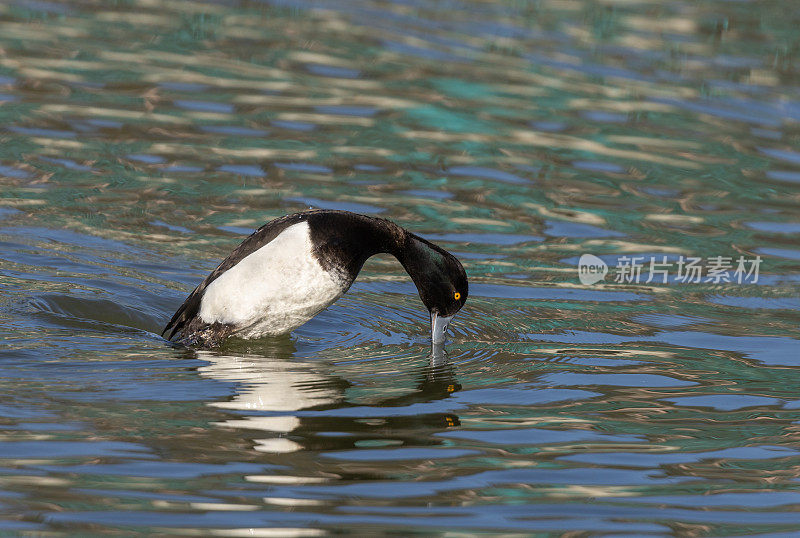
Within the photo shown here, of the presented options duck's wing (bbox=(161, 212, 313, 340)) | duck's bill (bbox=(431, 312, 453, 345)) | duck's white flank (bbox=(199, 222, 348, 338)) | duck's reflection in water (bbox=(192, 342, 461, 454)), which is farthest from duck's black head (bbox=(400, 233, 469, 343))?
duck's wing (bbox=(161, 212, 313, 340))

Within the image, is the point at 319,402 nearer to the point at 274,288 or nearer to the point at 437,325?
the point at 274,288

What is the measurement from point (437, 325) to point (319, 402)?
4.70ft

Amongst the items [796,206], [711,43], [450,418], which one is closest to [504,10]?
[711,43]

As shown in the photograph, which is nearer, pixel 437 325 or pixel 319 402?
pixel 319 402

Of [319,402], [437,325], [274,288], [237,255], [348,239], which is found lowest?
[319,402]

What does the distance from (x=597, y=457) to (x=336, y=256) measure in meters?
2.24

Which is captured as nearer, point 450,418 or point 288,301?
point 450,418

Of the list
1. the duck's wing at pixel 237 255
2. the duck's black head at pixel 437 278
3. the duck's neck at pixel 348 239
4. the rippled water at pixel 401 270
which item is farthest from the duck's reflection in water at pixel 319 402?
the duck's neck at pixel 348 239

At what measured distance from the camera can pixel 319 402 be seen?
680 centimetres

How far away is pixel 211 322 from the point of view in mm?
7863

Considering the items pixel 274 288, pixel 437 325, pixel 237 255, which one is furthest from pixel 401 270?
pixel 274 288

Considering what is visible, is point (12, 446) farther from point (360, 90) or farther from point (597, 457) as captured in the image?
point (360, 90)

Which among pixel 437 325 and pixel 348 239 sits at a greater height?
pixel 348 239

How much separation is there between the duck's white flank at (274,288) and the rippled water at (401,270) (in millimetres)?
247
